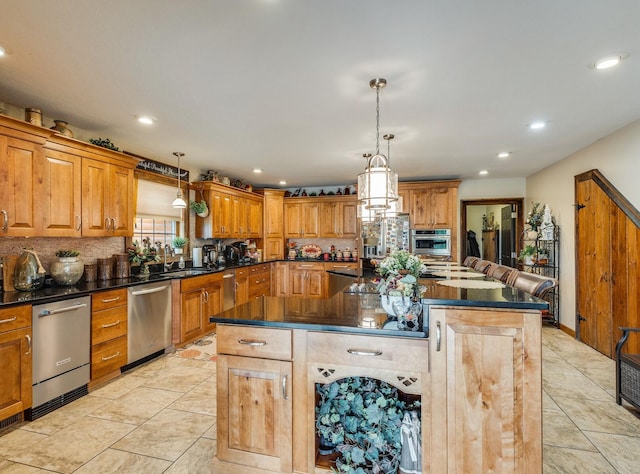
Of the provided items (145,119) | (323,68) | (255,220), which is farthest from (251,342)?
(255,220)

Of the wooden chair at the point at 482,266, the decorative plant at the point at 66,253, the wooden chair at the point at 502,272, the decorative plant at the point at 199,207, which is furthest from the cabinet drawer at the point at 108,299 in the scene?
the wooden chair at the point at 482,266

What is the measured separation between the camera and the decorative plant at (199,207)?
17.0ft

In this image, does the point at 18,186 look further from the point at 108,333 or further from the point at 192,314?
the point at 192,314

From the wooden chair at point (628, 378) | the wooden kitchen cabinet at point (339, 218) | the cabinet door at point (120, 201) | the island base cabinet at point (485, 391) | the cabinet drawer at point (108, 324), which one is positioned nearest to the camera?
the island base cabinet at point (485, 391)

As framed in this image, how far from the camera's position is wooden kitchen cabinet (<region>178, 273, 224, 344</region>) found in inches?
159

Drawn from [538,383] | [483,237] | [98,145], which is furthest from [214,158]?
[483,237]

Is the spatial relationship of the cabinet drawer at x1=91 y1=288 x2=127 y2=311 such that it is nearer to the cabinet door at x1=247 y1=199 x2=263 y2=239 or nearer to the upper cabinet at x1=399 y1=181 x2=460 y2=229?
the cabinet door at x1=247 y1=199 x2=263 y2=239

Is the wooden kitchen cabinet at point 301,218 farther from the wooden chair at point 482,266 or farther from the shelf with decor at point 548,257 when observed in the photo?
the shelf with decor at point 548,257

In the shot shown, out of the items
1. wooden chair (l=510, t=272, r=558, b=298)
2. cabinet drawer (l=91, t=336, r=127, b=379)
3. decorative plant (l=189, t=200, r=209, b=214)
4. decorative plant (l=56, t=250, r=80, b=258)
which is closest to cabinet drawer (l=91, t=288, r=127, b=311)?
cabinet drawer (l=91, t=336, r=127, b=379)

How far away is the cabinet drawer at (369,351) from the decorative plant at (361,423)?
0.74ft

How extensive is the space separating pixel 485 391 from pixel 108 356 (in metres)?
3.20

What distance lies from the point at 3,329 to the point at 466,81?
3740mm

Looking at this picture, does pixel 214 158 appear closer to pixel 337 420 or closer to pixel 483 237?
pixel 337 420

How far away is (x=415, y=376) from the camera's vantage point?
1624 millimetres
